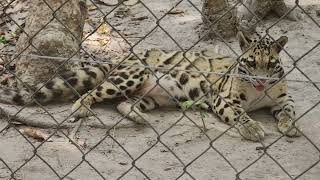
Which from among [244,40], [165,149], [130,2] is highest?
[244,40]

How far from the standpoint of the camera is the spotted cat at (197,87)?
204 inches

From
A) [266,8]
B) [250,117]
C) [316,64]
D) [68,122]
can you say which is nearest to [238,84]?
[250,117]

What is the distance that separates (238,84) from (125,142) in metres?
1.19

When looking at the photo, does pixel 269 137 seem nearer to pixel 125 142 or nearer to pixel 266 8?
pixel 125 142

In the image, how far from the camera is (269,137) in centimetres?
504

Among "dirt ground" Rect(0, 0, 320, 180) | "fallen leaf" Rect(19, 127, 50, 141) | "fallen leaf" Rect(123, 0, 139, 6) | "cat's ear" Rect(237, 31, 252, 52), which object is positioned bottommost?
"dirt ground" Rect(0, 0, 320, 180)

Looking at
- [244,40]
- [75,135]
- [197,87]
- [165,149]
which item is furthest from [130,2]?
[165,149]

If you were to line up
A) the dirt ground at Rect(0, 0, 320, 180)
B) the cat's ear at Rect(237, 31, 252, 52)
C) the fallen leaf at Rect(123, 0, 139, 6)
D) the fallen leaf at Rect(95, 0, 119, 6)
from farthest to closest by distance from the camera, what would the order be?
the fallen leaf at Rect(123, 0, 139, 6) → the fallen leaf at Rect(95, 0, 119, 6) → the cat's ear at Rect(237, 31, 252, 52) → the dirt ground at Rect(0, 0, 320, 180)

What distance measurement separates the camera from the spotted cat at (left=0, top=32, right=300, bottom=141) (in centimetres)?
518

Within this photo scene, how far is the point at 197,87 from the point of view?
18.6 feet

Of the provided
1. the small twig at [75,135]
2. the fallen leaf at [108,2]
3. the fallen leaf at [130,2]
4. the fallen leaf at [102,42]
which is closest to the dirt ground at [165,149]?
the small twig at [75,135]

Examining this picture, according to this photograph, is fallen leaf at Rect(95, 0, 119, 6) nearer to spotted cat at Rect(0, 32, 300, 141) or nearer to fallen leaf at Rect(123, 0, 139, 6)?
fallen leaf at Rect(123, 0, 139, 6)

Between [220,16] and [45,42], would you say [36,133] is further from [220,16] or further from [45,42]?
[220,16]

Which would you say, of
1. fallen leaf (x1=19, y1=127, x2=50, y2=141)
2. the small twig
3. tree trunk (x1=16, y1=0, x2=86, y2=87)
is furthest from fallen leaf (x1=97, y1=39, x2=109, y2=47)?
fallen leaf (x1=19, y1=127, x2=50, y2=141)
